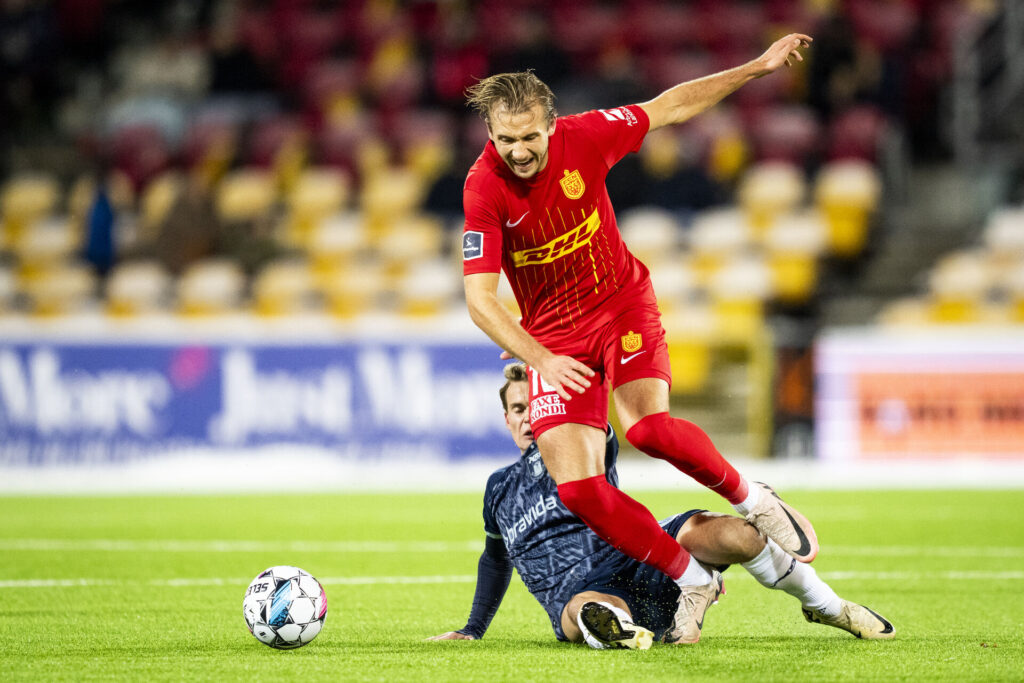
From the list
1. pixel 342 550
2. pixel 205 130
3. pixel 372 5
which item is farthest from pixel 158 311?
pixel 342 550

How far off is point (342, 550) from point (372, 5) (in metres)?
12.4

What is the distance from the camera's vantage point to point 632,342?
5.20 metres

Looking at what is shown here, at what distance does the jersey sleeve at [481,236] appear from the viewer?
493 centimetres

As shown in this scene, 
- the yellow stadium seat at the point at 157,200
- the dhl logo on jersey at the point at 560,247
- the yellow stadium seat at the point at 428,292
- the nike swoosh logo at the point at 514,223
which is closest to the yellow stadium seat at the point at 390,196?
the yellow stadium seat at the point at 428,292

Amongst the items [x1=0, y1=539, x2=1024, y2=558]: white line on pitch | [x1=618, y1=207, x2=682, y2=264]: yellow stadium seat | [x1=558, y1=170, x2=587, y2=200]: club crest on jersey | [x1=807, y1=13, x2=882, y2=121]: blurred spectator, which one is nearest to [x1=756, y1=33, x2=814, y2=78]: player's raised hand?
[x1=558, y1=170, x2=587, y2=200]: club crest on jersey

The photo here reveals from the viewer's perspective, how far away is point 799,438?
13828mm

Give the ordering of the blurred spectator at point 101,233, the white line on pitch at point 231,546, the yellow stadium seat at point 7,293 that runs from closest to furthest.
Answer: the white line on pitch at point 231,546, the yellow stadium seat at point 7,293, the blurred spectator at point 101,233

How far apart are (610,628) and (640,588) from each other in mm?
282

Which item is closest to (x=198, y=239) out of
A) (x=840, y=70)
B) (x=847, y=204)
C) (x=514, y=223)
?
(x=847, y=204)

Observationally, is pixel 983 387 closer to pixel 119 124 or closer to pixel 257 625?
pixel 257 625

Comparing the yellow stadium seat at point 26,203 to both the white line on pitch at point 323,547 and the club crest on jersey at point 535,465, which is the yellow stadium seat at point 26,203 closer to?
the white line on pitch at point 323,547

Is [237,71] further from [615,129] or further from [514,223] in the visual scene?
[514,223]

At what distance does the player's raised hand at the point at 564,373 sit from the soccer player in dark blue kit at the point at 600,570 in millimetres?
598

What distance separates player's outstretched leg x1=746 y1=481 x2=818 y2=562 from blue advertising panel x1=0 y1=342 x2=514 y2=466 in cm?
863
